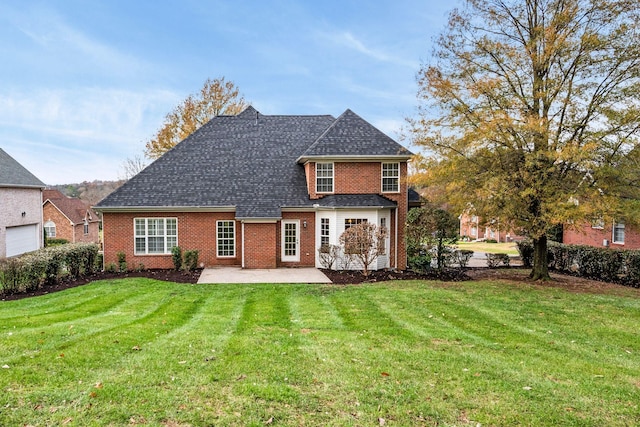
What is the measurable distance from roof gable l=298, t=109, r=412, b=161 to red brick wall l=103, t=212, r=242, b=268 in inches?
202

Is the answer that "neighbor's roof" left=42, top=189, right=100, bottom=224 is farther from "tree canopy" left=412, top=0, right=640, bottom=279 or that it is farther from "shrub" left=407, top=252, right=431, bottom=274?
"tree canopy" left=412, top=0, right=640, bottom=279

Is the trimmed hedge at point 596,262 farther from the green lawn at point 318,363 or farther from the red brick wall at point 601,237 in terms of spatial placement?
the green lawn at point 318,363

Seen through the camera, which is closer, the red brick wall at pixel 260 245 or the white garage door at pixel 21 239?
the red brick wall at pixel 260 245

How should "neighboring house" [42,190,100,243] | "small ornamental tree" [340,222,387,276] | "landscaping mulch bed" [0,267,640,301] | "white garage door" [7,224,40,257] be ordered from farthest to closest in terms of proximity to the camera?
"neighboring house" [42,190,100,243] → "white garage door" [7,224,40,257] → "small ornamental tree" [340,222,387,276] → "landscaping mulch bed" [0,267,640,301]

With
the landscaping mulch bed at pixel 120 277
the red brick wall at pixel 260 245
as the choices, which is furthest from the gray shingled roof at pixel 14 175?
the red brick wall at pixel 260 245

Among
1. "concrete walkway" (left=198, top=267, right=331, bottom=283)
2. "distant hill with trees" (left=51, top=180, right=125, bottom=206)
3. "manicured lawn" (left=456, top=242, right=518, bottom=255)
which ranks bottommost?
"manicured lawn" (left=456, top=242, right=518, bottom=255)

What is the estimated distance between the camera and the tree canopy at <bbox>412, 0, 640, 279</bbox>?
12.3 m

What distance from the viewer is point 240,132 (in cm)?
2080

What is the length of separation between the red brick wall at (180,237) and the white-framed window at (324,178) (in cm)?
414

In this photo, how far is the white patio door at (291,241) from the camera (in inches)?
691

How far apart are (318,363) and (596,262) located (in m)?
16.2

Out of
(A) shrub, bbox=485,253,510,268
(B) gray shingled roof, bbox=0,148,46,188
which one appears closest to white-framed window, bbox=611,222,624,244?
(A) shrub, bbox=485,253,510,268

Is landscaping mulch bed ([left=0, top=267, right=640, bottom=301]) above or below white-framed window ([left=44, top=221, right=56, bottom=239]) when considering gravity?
below

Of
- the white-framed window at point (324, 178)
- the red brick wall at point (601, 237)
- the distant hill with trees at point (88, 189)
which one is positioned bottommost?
the red brick wall at point (601, 237)
